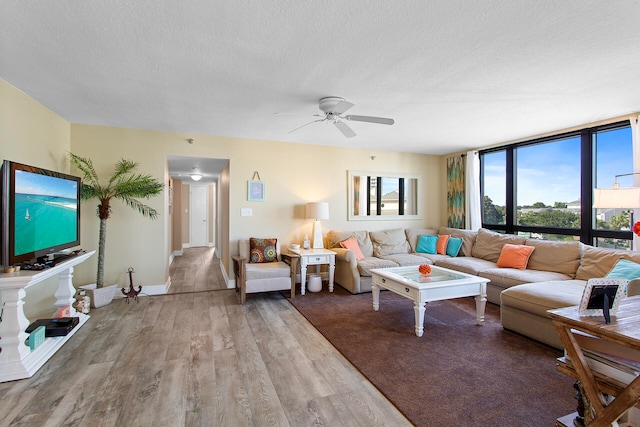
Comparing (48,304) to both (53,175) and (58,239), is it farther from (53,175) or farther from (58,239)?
(53,175)

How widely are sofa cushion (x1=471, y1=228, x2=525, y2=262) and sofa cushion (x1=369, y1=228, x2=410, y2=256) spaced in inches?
44.9

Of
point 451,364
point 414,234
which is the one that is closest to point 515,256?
point 414,234

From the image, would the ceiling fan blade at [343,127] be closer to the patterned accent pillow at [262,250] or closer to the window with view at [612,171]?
the patterned accent pillow at [262,250]

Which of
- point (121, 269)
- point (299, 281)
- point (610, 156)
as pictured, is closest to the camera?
point (610, 156)

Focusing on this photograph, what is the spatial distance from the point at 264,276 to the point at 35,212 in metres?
2.48

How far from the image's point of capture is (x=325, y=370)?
2.46 metres

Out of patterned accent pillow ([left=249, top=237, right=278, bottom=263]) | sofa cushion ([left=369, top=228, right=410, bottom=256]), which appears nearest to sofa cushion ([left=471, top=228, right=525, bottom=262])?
sofa cushion ([left=369, top=228, right=410, bottom=256])

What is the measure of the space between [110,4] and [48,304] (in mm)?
3419

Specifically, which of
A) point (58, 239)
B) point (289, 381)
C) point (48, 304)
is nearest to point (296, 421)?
point (289, 381)

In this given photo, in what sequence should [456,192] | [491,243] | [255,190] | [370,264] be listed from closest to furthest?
[370,264], [491,243], [255,190], [456,192]

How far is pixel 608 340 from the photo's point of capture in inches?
52.6

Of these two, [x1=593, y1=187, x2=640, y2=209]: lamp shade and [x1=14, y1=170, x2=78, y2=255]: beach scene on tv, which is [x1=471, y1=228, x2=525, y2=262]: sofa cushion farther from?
[x1=14, y1=170, x2=78, y2=255]: beach scene on tv

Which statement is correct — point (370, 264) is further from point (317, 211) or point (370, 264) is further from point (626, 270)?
point (626, 270)

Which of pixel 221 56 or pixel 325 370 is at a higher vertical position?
pixel 221 56
